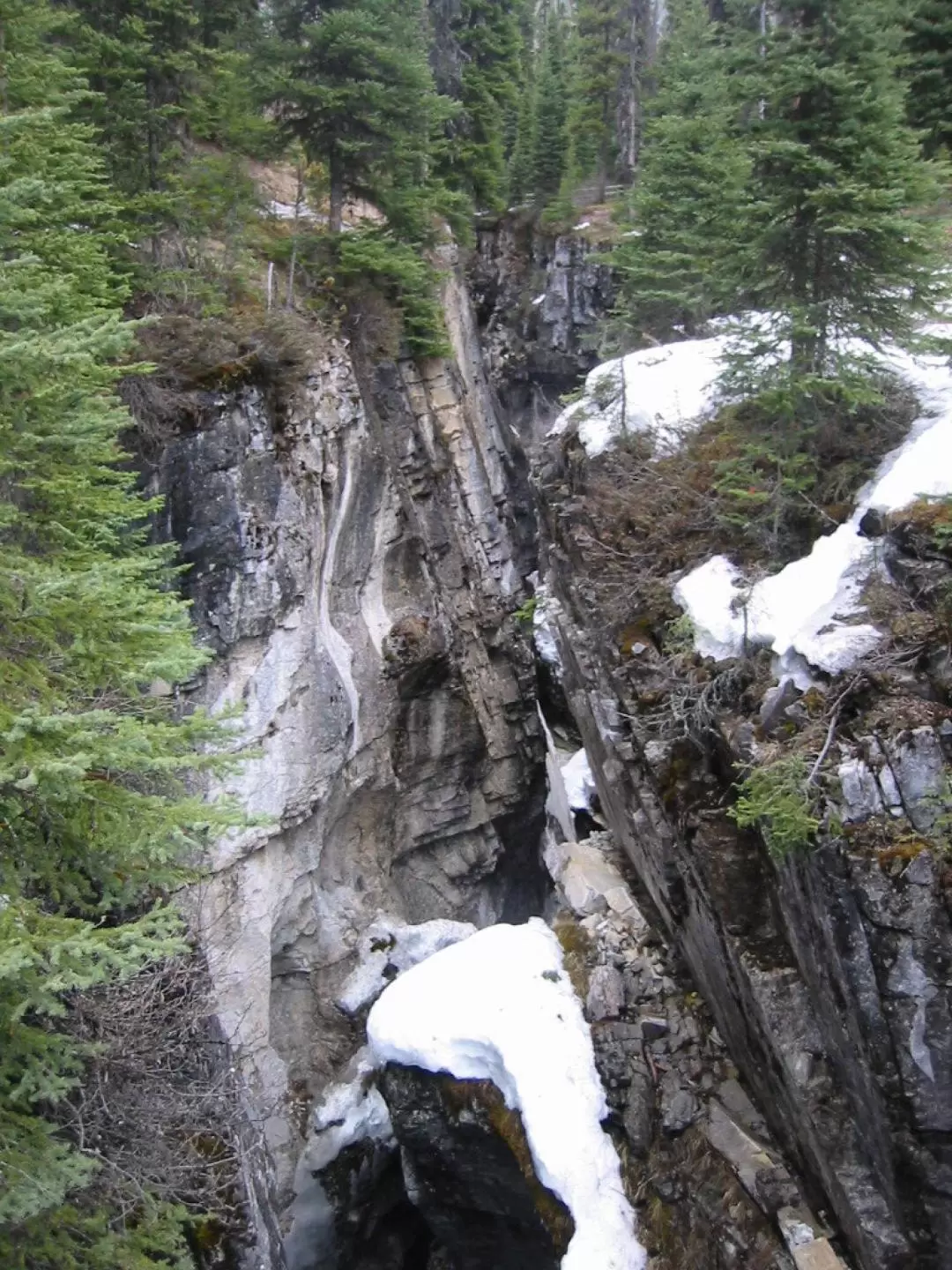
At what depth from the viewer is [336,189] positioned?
55.9 ft

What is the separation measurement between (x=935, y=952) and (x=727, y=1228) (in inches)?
133

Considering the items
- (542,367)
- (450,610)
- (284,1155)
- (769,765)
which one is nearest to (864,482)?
(769,765)

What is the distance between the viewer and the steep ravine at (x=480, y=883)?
6684 mm

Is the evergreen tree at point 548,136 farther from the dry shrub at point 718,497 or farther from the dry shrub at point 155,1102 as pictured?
the dry shrub at point 155,1102

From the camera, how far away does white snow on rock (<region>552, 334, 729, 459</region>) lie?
37.4ft

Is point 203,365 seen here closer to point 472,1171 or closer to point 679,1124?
point 472,1171

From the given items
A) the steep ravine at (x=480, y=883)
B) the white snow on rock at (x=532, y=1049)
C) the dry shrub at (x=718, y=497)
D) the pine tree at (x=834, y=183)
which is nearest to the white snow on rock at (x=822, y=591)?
the dry shrub at (x=718, y=497)

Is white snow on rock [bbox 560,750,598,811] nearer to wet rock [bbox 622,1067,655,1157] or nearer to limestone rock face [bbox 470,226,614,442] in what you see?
wet rock [bbox 622,1067,655,1157]

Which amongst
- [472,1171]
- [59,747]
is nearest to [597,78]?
[59,747]

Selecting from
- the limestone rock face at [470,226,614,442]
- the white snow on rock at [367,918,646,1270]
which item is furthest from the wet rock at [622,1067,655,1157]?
the limestone rock face at [470,226,614,442]

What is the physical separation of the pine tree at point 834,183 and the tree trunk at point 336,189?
9.47 meters

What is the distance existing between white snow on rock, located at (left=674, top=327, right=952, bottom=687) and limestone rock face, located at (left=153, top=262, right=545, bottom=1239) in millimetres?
6672

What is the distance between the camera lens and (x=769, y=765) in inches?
267

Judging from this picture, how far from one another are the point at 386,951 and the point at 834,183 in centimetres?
1358
